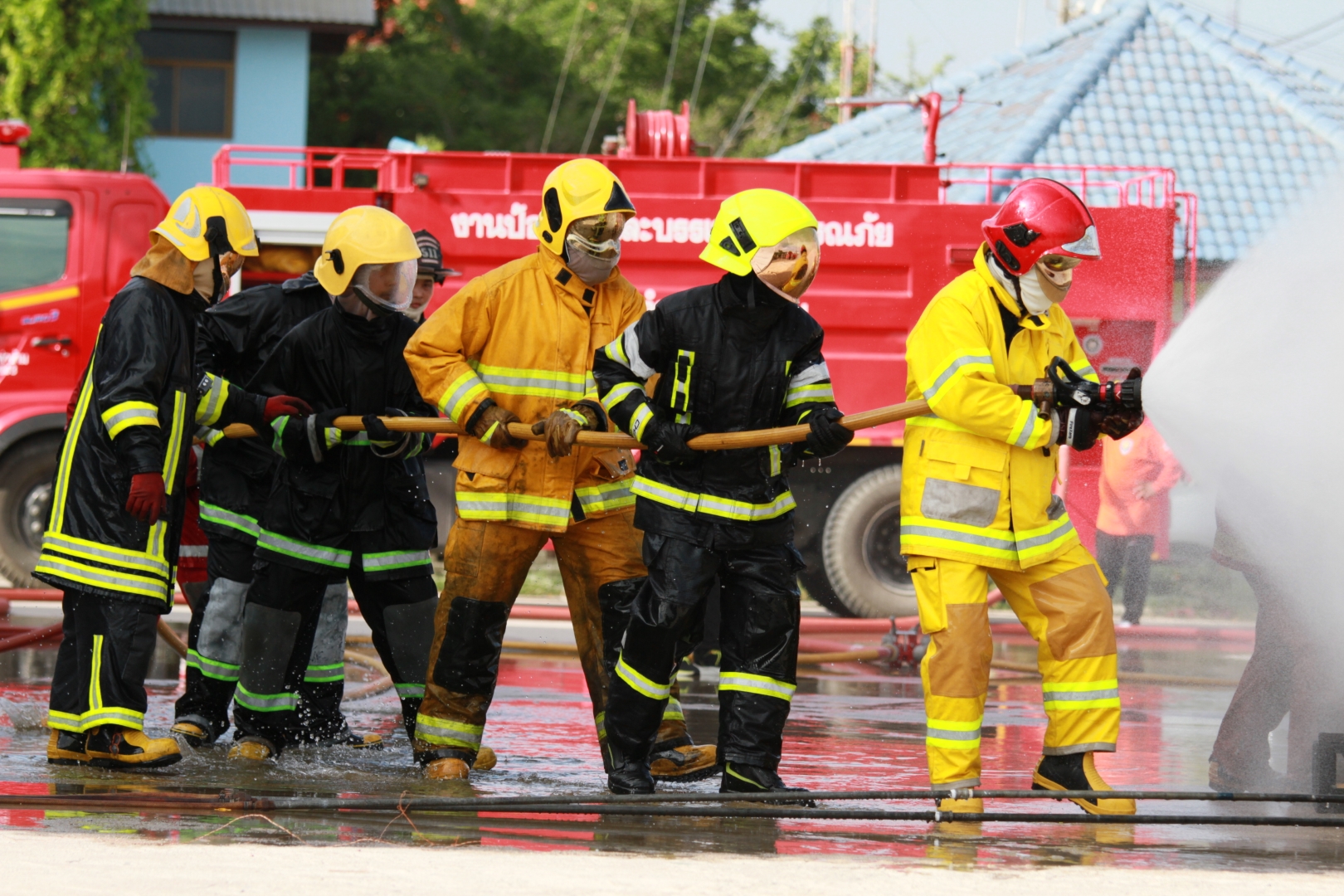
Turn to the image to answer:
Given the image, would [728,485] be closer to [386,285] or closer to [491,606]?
[491,606]

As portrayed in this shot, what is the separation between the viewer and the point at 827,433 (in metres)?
4.47

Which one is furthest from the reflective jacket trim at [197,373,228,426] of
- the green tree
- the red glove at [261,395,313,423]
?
the green tree

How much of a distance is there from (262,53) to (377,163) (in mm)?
12804

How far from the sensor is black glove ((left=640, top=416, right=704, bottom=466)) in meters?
4.53

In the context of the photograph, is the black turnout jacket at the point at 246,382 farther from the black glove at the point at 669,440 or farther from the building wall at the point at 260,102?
the building wall at the point at 260,102

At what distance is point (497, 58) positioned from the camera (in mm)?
26094

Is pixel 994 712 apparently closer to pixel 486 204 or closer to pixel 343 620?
pixel 343 620

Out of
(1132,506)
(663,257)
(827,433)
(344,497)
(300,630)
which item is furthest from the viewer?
(663,257)

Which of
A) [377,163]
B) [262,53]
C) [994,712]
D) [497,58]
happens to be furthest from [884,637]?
[497,58]

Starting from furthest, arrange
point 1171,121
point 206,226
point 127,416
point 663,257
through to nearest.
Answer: point 1171,121
point 663,257
point 206,226
point 127,416

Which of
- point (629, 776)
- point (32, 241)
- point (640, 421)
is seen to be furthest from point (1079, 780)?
point (32, 241)

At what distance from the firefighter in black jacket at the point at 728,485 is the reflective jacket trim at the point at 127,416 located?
1.39 metres

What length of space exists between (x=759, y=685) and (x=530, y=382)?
118 centimetres

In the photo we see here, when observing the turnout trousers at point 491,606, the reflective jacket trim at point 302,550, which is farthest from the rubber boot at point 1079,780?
the reflective jacket trim at point 302,550
